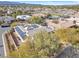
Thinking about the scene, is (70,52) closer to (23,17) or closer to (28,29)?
(28,29)

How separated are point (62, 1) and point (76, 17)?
0.26m

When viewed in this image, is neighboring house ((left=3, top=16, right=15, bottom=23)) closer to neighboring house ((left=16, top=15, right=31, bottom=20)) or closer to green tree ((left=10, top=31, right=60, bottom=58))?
neighboring house ((left=16, top=15, right=31, bottom=20))

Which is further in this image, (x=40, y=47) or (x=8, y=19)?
(x=8, y=19)

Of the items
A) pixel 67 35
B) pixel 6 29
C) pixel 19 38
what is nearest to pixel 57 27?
pixel 67 35

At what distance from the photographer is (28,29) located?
196 centimetres

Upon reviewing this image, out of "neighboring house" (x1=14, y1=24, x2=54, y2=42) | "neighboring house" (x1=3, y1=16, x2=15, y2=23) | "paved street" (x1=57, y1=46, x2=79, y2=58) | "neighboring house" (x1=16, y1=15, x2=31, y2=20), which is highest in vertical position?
"neighboring house" (x1=16, y1=15, x2=31, y2=20)

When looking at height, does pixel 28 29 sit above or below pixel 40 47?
above

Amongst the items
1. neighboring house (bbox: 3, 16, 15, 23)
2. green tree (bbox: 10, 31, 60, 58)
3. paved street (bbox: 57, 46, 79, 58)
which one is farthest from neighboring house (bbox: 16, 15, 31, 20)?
paved street (bbox: 57, 46, 79, 58)

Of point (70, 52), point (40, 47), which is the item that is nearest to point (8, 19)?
point (40, 47)

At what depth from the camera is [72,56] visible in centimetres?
190

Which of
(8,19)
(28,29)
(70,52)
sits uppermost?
(8,19)

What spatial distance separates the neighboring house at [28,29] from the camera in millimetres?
1925

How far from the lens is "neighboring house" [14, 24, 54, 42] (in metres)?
1.92

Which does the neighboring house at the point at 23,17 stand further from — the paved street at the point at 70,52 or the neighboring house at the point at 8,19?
the paved street at the point at 70,52
